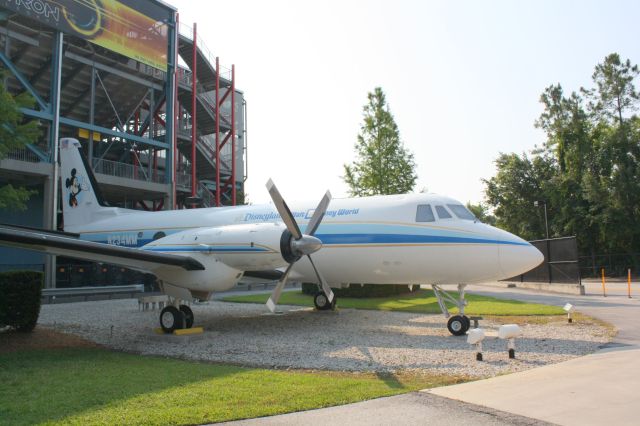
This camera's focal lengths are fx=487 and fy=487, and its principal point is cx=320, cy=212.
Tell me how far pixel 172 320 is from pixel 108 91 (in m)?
24.4

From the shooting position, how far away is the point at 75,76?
29.3 m

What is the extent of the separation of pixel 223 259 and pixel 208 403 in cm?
637

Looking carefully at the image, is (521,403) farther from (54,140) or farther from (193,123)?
(193,123)

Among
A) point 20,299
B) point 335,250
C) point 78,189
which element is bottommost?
point 20,299

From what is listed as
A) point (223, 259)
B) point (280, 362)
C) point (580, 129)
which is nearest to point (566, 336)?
point (280, 362)

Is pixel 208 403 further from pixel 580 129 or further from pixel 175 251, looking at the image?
pixel 580 129

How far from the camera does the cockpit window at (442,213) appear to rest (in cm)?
1257

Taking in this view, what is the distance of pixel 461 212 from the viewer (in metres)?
12.6

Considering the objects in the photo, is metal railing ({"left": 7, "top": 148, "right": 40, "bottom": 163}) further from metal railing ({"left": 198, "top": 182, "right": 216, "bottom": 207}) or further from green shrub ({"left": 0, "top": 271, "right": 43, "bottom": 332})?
green shrub ({"left": 0, "top": 271, "right": 43, "bottom": 332})

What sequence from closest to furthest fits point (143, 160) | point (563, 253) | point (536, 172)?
1. point (563, 253)
2. point (143, 160)
3. point (536, 172)

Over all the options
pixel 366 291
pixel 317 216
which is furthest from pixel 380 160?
pixel 317 216

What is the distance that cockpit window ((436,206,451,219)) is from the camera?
12.6m

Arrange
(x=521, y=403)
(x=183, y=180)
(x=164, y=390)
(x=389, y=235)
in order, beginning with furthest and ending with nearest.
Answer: (x=183, y=180), (x=389, y=235), (x=164, y=390), (x=521, y=403)

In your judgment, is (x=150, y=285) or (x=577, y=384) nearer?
(x=577, y=384)
